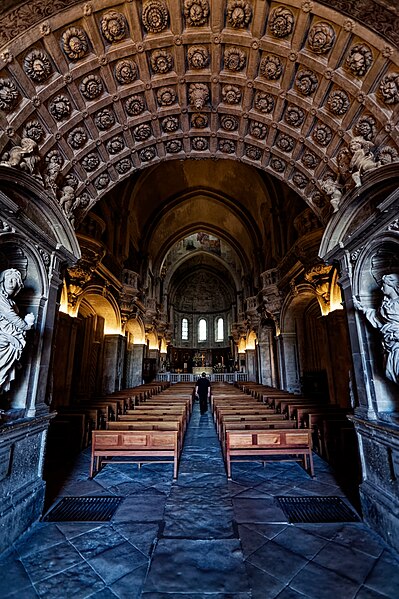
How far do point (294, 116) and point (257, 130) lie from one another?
2.70 feet

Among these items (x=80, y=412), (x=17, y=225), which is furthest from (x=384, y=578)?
(x=80, y=412)

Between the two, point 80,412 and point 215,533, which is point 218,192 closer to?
point 80,412

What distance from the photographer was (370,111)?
418 centimetres

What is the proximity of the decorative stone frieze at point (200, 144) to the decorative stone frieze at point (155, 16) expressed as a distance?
203 centimetres

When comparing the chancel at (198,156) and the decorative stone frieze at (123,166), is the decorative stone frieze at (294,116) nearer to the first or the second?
the chancel at (198,156)

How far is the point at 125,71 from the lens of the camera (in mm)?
4887

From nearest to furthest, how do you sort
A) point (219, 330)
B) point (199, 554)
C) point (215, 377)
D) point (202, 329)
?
point (199, 554)
point (215, 377)
point (219, 330)
point (202, 329)

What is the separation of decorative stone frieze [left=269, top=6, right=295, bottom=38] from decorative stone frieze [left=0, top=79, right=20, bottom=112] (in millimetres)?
4007

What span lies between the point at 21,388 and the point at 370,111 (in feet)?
21.1

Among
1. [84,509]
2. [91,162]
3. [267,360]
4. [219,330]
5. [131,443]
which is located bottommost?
[84,509]

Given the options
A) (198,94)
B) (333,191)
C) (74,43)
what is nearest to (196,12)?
(198,94)

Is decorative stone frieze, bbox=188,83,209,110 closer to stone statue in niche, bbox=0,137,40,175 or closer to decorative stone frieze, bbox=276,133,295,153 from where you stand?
decorative stone frieze, bbox=276,133,295,153

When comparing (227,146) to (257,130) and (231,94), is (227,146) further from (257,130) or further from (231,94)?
(231,94)

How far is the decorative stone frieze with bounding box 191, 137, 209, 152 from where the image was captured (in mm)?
6345
